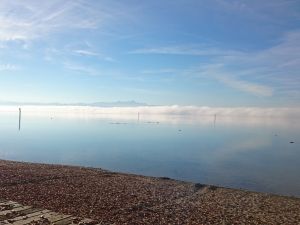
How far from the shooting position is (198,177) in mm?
45656

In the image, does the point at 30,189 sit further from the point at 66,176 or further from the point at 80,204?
the point at 66,176

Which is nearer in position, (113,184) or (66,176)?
(113,184)

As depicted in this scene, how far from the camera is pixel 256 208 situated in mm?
21203

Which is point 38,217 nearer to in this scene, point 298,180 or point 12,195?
point 12,195

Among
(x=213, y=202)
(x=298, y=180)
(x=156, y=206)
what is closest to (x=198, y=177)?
(x=298, y=180)

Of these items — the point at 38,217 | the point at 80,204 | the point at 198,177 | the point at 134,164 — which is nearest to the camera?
the point at 38,217

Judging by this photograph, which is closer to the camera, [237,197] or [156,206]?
[156,206]

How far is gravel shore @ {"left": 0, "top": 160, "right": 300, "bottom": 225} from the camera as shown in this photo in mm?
17250

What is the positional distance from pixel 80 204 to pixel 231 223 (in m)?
7.14

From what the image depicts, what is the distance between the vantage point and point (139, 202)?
66.2 feet

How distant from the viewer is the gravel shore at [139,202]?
17.2 meters

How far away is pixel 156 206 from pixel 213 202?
13.6ft

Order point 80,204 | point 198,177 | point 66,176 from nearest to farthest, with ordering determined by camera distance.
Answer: point 80,204 → point 66,176 → point 198,177

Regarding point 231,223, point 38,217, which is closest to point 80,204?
point 38,217
